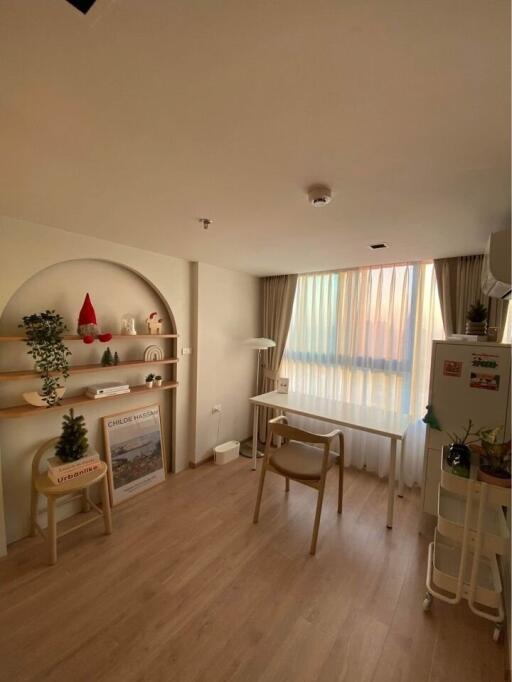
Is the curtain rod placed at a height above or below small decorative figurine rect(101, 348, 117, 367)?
above

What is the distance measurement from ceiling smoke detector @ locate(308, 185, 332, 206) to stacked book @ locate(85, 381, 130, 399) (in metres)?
2.15

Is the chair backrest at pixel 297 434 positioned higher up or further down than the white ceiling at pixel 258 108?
further down

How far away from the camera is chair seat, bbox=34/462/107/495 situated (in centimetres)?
191

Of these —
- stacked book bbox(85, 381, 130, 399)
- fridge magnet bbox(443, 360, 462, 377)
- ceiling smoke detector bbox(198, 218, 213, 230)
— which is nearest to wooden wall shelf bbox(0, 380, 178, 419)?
stacked book bbox(85, 381, 130, 399)

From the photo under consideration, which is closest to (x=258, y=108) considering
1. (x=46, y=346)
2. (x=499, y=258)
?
(x=499, y=258)

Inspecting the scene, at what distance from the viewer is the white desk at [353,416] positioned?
7.56 ft

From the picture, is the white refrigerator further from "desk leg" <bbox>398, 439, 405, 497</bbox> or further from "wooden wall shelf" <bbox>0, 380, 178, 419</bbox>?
"wooden wall shelf" <bbox>0, 380, 178, 419</bbox>

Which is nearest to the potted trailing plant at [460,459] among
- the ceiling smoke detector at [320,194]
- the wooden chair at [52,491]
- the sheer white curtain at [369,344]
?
the sheer white curtain at [369,344]

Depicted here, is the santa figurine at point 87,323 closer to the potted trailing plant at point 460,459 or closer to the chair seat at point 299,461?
the chair seat at point 299,461

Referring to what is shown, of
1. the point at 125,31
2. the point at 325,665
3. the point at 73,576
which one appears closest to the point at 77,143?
the point at 125,31

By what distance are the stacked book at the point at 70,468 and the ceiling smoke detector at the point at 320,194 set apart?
2.36 m

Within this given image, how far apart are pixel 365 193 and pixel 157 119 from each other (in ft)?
3.34

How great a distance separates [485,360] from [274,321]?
2.37 meters

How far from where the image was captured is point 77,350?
2369 mm
